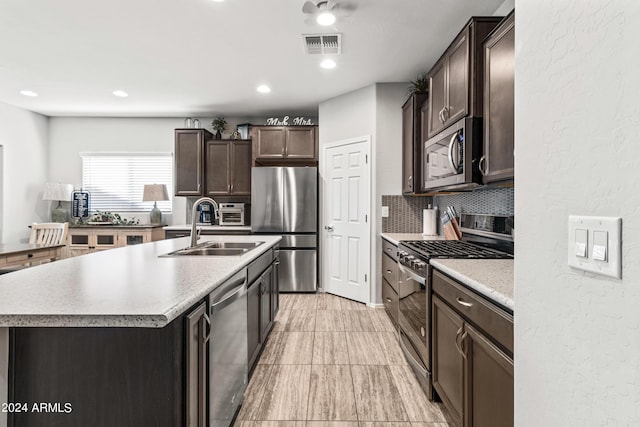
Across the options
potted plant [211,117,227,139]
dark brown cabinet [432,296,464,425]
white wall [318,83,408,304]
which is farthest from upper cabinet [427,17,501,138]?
potted plant [211,117,227,139]

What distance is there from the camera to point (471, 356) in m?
1.47

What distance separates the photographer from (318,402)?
2.09 metres

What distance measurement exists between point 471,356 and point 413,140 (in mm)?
2528

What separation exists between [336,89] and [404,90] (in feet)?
2.82

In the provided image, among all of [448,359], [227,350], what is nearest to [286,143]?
[227,350]

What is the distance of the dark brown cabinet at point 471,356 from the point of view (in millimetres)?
1195

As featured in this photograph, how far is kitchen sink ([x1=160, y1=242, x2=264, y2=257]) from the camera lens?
2.37 meters

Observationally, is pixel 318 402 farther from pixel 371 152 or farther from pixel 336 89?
pixel 336 89

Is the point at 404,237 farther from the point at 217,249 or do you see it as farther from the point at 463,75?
the point at 217,249

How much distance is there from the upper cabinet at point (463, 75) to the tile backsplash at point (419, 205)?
0.67 metres

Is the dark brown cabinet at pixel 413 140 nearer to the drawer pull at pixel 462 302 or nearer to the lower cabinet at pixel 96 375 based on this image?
the drawer pull at pixel 462 302

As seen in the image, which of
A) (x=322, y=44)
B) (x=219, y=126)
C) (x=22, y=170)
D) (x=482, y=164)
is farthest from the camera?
(x=219, y=126)

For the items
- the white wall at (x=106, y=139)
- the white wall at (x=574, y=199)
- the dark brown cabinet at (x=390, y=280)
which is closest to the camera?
the white wall at (x=574, y=199)

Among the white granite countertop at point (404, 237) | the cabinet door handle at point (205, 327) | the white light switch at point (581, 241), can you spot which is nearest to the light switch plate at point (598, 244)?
the white light switch at point (581, 241)
